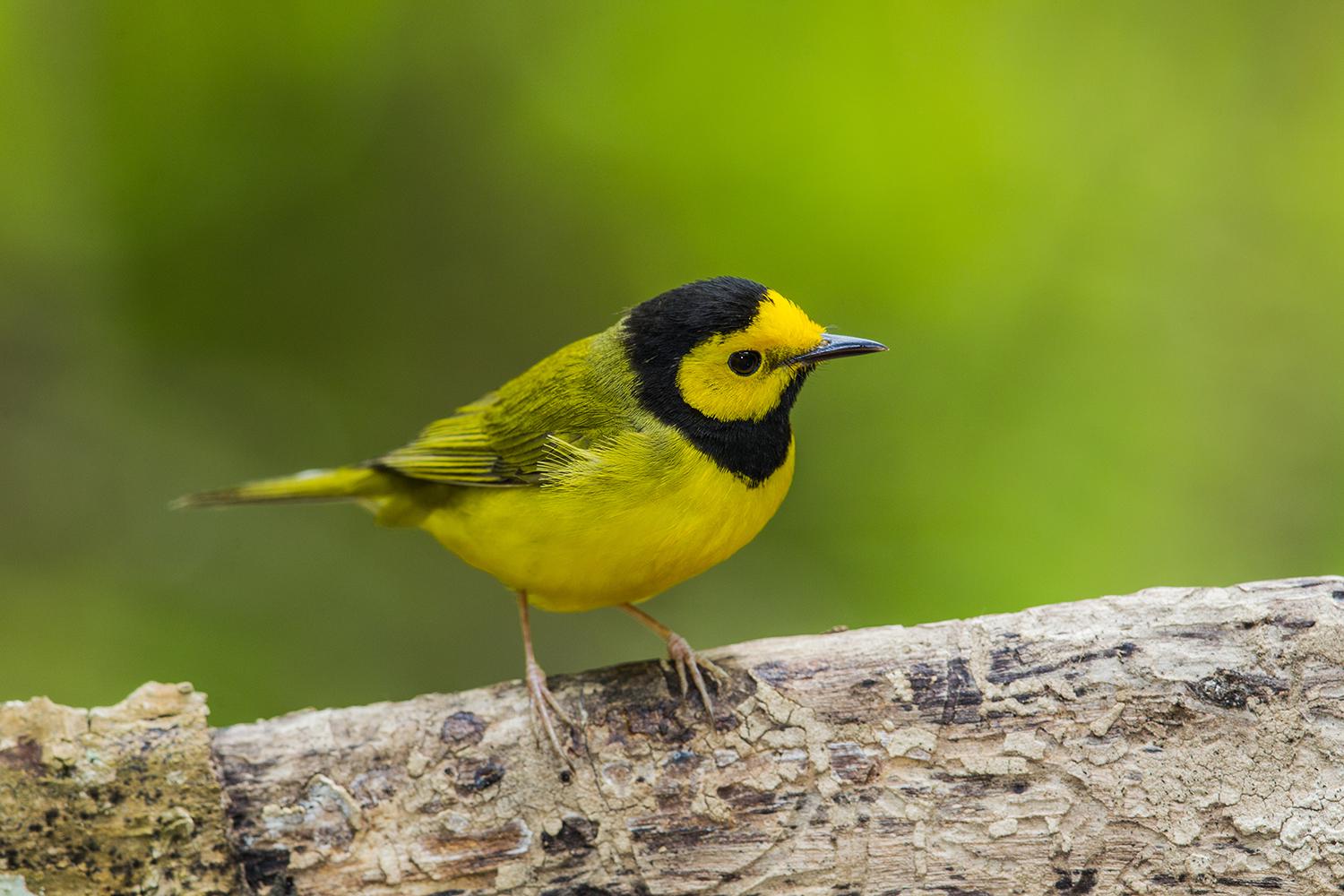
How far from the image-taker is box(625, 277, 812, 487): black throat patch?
12.8 ft

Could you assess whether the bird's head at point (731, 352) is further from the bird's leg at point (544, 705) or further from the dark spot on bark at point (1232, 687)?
the dark spot on bark at point (1232, 687)

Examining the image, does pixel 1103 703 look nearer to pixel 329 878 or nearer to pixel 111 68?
pixel 329 878

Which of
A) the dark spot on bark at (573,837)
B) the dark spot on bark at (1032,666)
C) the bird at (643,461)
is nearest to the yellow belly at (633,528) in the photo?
the bird at (643,461)

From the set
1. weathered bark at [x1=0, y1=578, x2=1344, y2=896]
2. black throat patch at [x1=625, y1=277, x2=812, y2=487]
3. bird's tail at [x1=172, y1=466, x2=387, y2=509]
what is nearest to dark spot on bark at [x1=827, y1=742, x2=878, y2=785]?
weathered bark at [x1=0, y1=578, x2=1344, y2=896]

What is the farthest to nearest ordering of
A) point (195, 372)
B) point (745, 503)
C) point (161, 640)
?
point (195, 372) → point (161, 640) → point (745, 503)

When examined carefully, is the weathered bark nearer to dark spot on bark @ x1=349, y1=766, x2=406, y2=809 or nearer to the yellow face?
dark spot on bark @ x1=349, y1=766, x2=406, y2=809

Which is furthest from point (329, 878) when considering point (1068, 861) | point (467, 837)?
point (1068, 861)

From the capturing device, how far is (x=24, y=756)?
133 inches

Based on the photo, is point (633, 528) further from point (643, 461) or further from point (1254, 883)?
point (1254, 883)

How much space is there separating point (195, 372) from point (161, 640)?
1.39 meters

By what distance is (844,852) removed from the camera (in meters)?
3.42

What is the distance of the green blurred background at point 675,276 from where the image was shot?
5402 mm

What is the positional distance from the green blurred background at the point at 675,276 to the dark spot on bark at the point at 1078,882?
1.86 metres

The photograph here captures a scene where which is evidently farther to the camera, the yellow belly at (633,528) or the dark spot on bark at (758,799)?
the yellow belly at (633,528)
